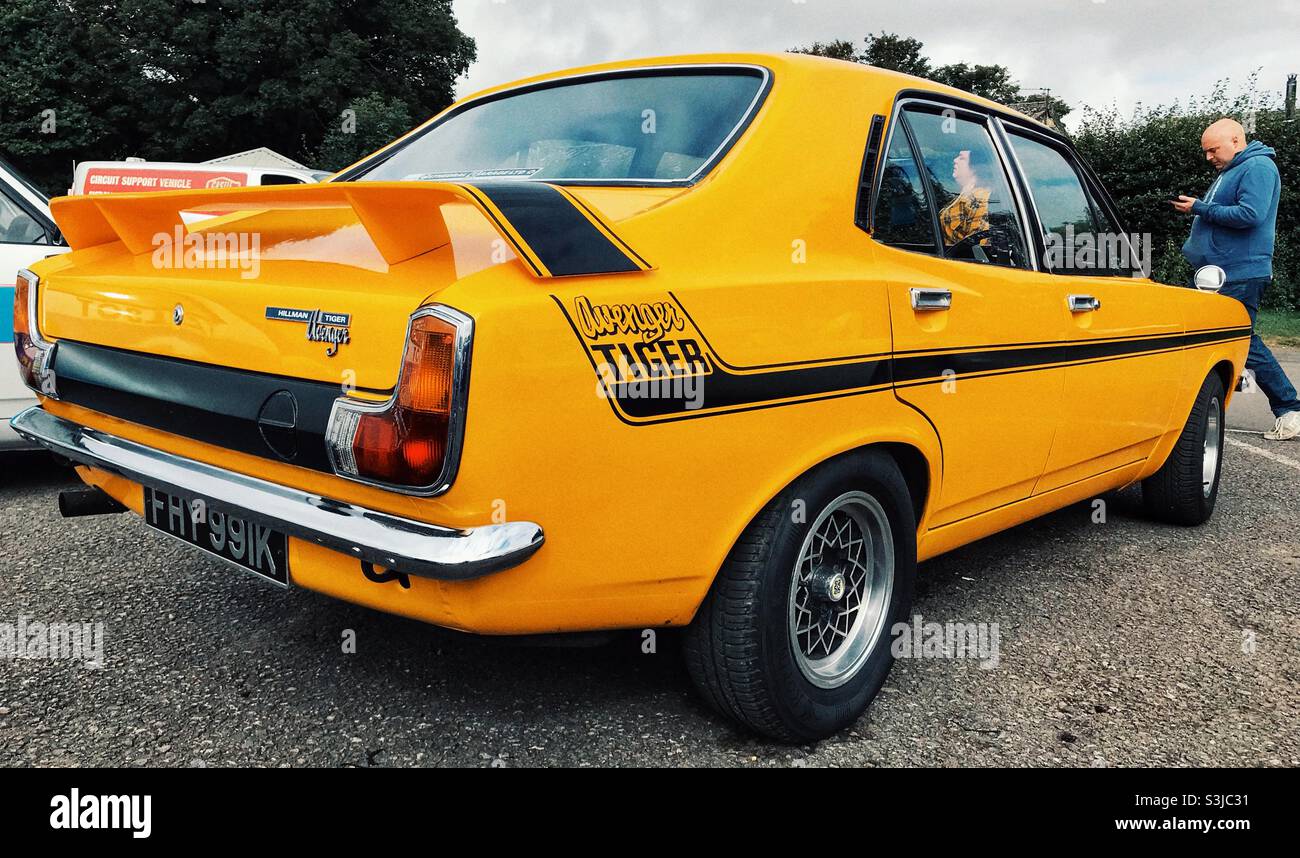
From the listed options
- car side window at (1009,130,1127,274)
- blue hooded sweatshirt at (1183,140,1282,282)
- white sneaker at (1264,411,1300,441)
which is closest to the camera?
car side window at (1009,130,1127,274)

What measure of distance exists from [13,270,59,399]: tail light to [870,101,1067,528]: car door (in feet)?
6.96

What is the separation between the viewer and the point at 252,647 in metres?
2.68

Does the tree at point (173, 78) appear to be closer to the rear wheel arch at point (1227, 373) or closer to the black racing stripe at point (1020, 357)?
the rear wheel arch at point (1227, 373)

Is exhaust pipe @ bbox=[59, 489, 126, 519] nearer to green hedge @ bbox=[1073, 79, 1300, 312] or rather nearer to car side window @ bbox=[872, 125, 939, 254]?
car side window @ bbox=[872, 125, 939, 254]

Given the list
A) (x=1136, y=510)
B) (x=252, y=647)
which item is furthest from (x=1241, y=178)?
(x=252, y=647)

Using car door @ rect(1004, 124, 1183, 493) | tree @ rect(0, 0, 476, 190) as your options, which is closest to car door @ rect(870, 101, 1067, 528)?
car door @ rect(1004, 124, 1183, 493)

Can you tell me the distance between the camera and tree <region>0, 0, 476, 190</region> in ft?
90.1

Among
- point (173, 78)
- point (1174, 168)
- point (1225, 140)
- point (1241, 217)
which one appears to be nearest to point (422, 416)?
point (1241, 217)

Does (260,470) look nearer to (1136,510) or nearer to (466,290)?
(466,290)

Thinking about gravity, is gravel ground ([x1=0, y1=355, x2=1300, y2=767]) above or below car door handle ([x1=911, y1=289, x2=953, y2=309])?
below

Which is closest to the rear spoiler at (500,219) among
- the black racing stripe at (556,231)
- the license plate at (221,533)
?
the black racing stripe at (556,231)

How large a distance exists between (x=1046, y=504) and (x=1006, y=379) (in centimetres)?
68

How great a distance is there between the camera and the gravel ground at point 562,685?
86.9 inches

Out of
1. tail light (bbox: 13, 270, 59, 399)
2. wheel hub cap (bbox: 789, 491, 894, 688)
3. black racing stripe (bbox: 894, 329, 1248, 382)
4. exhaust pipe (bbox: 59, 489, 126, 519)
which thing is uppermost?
tail light (bbox: 13, 270, 59, 399)
